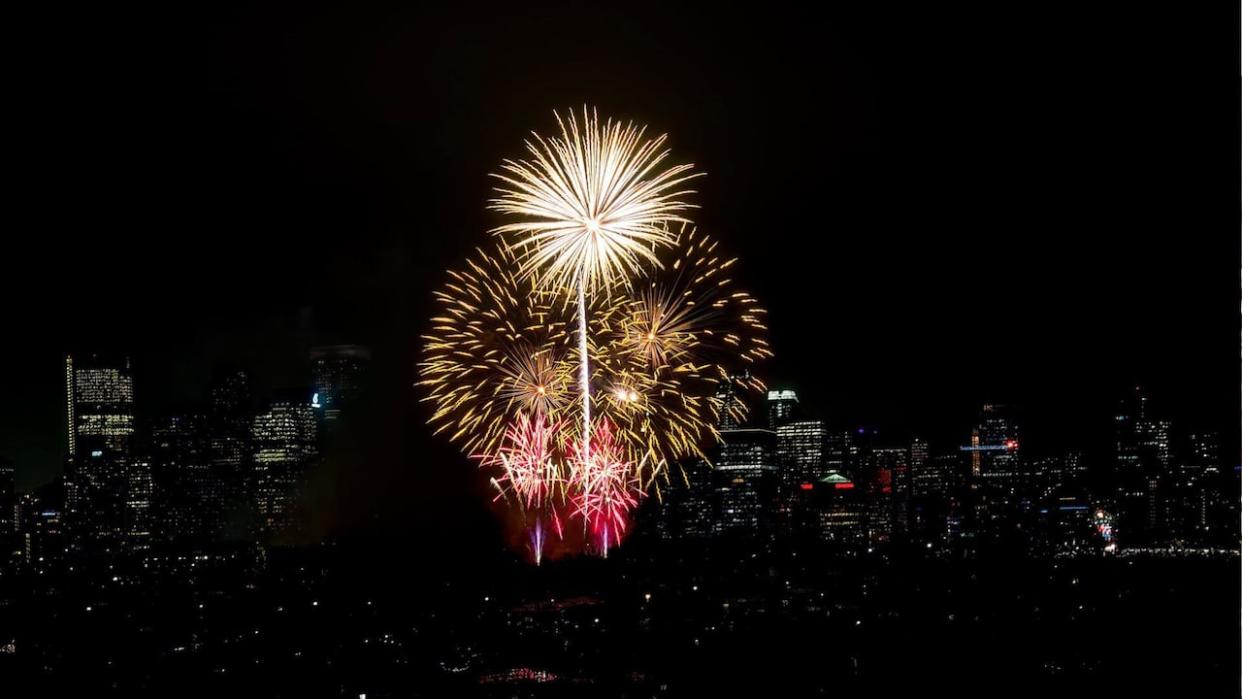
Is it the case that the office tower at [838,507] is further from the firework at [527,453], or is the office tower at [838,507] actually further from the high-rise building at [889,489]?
the firework at [527,453]

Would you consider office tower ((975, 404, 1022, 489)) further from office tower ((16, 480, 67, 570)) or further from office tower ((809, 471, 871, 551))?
office tower ((16, 480, 67, 570))

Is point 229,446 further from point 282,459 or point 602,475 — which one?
point 602,475

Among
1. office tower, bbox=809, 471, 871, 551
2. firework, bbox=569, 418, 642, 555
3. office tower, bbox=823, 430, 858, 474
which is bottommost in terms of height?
office tower, bbox=809, 471, 871, 551

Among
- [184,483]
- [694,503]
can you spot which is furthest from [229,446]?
[694,503]

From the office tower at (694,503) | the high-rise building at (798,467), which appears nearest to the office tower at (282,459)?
the office tower at (694,503)

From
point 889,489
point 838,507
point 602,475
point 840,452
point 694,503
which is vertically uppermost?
point 602,475

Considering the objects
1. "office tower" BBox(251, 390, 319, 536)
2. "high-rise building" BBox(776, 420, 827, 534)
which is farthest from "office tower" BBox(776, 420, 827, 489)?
"office tower" BBox(251, 390, 319, 536)

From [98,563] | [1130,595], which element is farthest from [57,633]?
[98,563]
